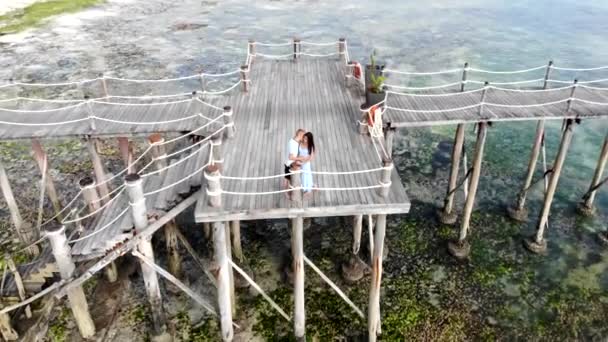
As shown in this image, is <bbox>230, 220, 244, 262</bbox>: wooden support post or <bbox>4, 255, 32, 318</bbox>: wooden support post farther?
<bbox>230, 220, 244, 262</bbox>: wooden support post

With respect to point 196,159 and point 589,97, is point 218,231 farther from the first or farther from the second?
point 589,97

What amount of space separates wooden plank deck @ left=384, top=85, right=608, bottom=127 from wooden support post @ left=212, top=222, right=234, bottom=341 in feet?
20.0

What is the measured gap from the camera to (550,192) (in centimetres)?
1691

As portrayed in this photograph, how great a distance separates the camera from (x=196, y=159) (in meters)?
13.8

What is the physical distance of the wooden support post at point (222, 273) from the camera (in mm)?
12219

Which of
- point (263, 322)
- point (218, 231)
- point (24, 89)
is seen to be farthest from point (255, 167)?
point (24, 89)

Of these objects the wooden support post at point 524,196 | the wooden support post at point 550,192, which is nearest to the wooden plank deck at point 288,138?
the wooden support post at point 550,192

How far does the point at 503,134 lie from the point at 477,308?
1270 centimetres

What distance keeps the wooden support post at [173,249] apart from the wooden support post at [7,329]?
15.1 feet

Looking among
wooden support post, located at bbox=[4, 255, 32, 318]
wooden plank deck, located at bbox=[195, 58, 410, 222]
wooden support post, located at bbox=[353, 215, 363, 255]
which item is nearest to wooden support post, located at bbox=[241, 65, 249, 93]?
wooden plank deck, located at bbox=[195, 58, 410, 222]

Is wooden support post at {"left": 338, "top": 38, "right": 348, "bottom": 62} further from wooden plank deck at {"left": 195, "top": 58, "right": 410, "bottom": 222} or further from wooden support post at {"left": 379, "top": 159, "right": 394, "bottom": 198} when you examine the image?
wooden support post at {"left": 379, "top": 159, "right": 394, "bottom": 198}

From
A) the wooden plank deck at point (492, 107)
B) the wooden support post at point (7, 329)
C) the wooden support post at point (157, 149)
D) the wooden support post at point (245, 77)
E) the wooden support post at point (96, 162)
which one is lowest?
the wooden support post at point (7, 329)

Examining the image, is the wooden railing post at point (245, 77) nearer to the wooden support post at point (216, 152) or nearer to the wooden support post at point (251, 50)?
the wooden support post at point (251, 50)

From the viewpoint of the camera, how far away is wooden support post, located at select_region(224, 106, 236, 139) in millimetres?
13750
